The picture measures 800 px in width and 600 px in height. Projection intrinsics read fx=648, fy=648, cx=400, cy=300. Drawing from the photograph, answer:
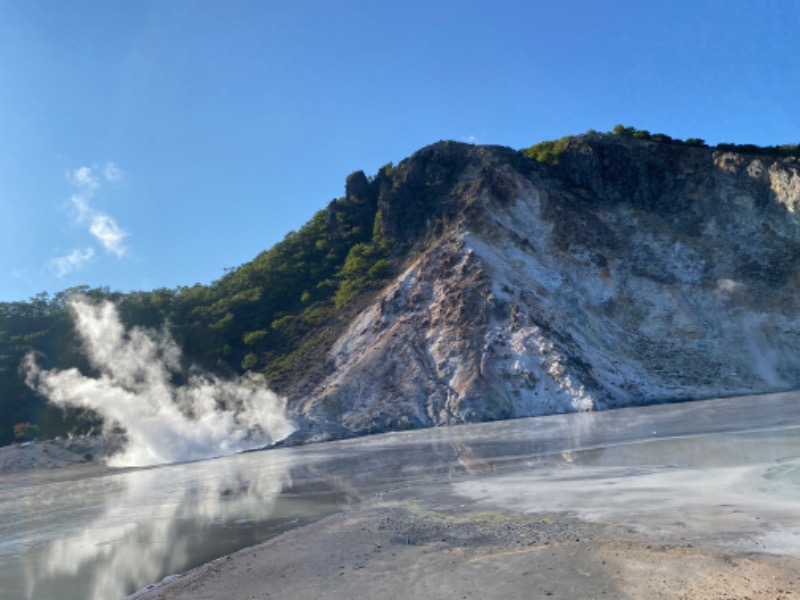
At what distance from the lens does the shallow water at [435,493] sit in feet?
33.2

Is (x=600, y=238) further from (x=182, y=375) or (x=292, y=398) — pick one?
(x=182, y=375)

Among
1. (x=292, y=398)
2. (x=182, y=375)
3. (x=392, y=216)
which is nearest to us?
(x=292, y=398)

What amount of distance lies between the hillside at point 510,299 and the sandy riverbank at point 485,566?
92.4ft

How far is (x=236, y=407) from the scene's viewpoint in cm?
4459

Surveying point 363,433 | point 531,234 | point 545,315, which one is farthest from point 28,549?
point 531,234

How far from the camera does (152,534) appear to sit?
44.8 ft

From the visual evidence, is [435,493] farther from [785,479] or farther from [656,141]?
[656,141]

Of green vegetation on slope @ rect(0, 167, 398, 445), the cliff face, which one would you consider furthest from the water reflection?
green vegetation on slope @ rect(0, 167, 398, 445)

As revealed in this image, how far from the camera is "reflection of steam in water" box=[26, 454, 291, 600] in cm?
1050

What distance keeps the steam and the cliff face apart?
3.48 meters

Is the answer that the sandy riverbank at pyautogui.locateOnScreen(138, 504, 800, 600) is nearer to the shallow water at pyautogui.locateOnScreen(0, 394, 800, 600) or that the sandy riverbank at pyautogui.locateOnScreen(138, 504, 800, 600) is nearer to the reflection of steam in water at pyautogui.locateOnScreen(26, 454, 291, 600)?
the shallow water at pyautogui.locateOnScreen(0, 394, 800, 600)

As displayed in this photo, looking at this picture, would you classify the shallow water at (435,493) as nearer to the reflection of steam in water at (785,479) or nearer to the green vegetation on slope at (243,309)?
the reflection of steam in water at (785,479)

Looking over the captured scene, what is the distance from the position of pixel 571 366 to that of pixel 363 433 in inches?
520

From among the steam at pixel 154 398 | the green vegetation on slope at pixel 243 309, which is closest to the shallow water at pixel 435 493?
the steam at pixel 154 398
